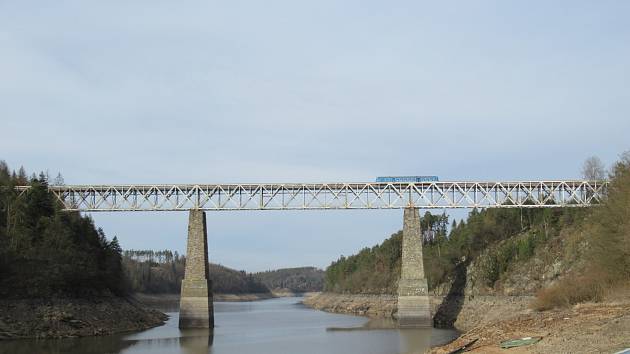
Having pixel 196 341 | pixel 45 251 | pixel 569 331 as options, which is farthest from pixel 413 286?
pixel 569 331

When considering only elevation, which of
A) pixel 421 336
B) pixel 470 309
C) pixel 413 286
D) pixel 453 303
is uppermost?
pixel 413 286

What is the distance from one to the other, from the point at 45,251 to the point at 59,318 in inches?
383

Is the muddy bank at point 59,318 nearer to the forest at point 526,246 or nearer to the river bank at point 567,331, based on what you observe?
the river bank at point 567,331

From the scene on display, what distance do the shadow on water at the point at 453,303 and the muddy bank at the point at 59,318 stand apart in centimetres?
3454

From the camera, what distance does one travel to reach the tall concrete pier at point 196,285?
69438 mm

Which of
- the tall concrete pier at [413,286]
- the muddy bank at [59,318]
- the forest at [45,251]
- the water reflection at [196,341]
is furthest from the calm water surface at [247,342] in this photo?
the forest at [45,251]

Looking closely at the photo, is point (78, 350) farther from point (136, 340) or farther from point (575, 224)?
point (575, 224)

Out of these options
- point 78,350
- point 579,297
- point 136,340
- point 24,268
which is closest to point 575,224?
point 579,297

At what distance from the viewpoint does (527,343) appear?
89.4 ft

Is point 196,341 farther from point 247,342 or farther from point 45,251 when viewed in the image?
point 45,251

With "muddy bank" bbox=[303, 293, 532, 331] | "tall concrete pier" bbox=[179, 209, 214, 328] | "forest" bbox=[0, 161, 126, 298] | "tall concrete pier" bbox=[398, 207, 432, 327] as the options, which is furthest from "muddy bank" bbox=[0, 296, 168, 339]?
"muddy bank" bbox=[303, 293, 532, 331]

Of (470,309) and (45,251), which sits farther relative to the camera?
(470,309)

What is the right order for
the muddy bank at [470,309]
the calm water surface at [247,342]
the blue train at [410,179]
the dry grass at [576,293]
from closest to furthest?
1. the dry grass at [576,293]
2. the calm water surface at [247,342]
3. the muddy bank at [470,309]
4. the blue train at [410,179]

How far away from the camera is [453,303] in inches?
3066
